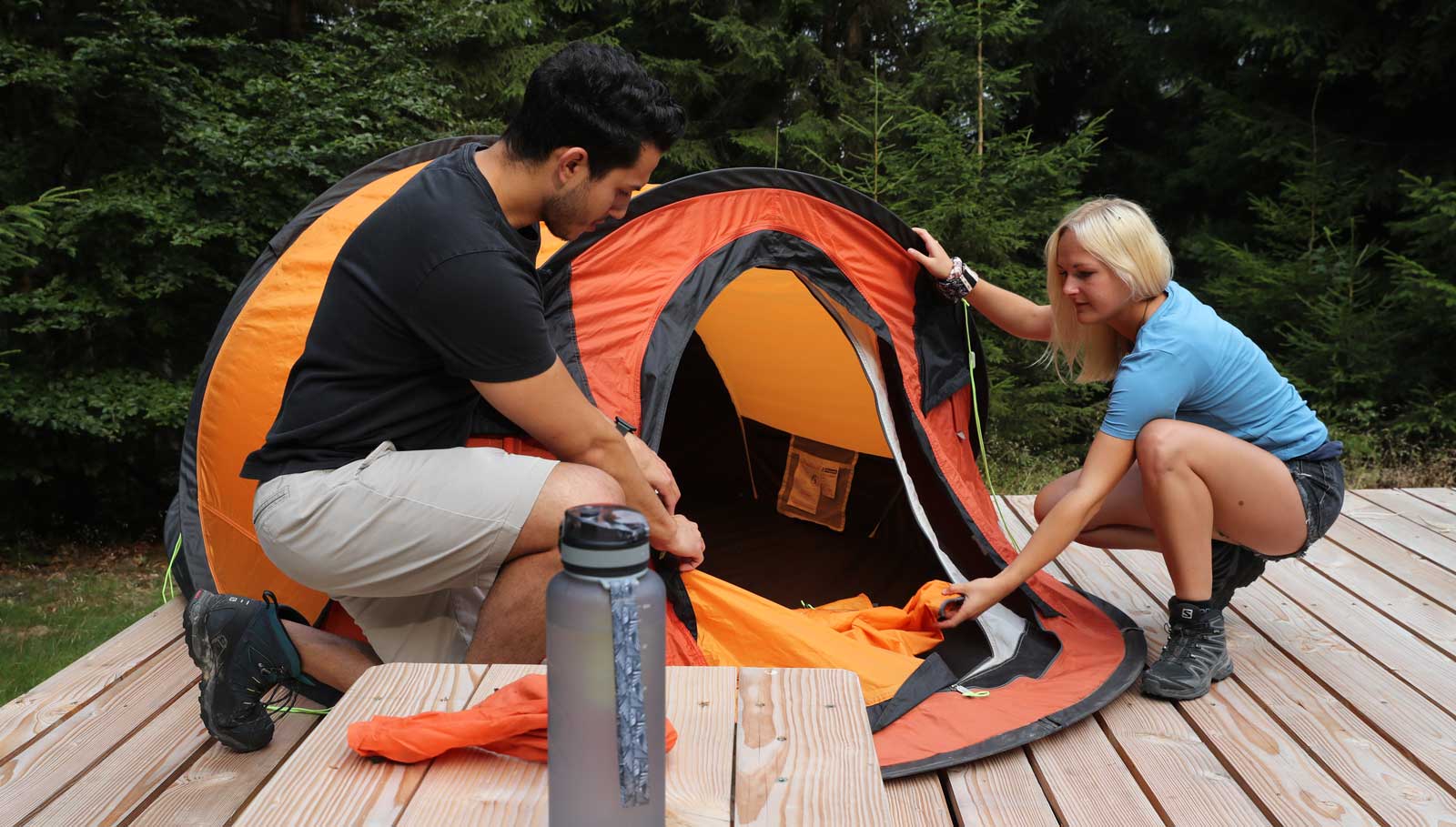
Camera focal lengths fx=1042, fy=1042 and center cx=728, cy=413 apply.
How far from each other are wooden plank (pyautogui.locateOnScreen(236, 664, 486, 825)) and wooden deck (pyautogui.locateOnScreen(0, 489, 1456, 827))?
678 millimetres

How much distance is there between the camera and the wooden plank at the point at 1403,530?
3.17m

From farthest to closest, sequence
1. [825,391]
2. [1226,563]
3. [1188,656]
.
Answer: [825,391] → [1226,563] → [1188,656]

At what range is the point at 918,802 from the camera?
5.98ft

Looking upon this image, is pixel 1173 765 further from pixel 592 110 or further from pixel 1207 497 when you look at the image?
pixel 592 110

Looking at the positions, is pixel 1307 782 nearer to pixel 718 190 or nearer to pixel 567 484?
pixel 567 484

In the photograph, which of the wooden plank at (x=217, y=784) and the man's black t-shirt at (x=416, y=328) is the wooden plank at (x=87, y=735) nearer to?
the wooden plank at (x=217, y=784)

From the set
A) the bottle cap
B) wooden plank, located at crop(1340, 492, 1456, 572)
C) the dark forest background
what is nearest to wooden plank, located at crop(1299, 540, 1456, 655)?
wooden plank, located at crop(1340, 492, 1456, 572)

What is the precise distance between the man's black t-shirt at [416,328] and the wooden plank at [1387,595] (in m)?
2.33

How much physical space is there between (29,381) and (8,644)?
65.2 inches

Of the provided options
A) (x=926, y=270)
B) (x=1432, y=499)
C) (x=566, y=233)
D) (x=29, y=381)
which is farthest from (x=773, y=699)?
(x=29, y=381)

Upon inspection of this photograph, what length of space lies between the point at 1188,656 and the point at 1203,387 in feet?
1.89

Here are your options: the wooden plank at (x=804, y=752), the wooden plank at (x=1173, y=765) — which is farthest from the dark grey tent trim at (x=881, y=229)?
the wooden plank at (x=804, y=752)

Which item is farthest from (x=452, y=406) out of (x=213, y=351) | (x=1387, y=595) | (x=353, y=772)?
(x=1387, y=595)

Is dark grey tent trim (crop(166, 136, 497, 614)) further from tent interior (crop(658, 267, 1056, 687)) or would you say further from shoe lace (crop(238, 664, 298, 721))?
tent interior (crop(658, 267, 1056, 687))
